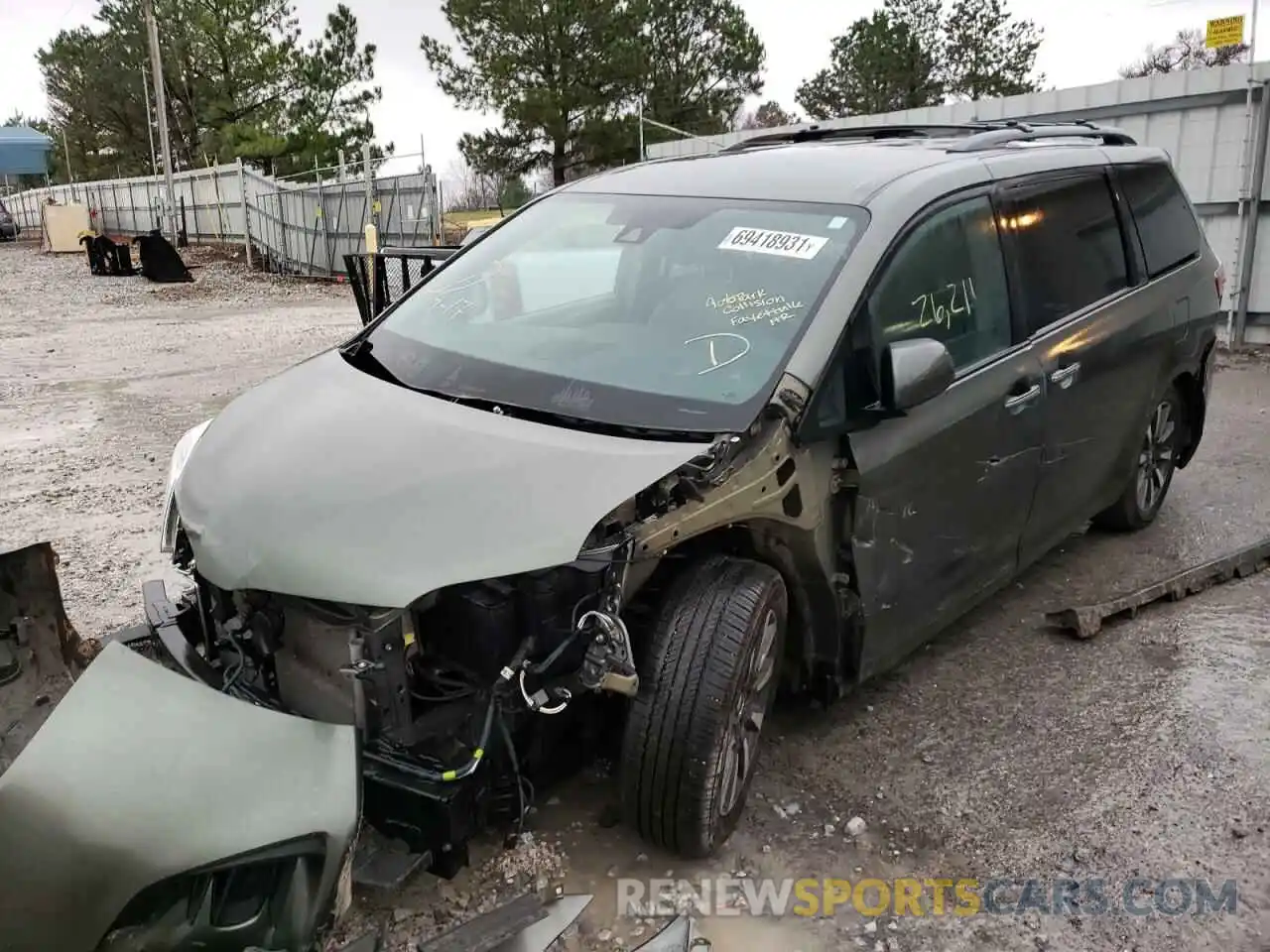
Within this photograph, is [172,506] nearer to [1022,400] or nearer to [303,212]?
[1022,400]

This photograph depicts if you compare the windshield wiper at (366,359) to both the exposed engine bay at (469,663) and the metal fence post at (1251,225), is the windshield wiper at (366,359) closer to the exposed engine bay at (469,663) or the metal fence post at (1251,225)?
the exposed engine bay at (469,663)

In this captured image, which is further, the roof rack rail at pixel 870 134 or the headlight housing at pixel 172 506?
the roof rack rail at pixel 870 134

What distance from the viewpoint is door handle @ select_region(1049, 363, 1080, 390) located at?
3683 millimetres

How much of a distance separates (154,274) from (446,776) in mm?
21237

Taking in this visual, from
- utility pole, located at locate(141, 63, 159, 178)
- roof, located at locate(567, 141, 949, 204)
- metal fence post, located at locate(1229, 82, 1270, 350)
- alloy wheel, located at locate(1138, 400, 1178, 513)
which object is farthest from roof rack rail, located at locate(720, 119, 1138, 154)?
utility pole, located at locate(141, 63, 159, 178)

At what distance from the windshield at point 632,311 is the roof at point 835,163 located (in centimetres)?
9

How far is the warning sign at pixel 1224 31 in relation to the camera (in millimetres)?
10016

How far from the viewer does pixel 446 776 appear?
2285mm

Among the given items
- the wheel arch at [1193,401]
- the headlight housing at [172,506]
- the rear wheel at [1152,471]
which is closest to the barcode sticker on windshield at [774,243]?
the headlight housing at [172,506]

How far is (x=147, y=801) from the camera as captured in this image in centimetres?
205

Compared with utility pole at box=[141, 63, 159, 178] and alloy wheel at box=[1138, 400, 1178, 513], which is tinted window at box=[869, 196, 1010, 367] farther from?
utility pole at box=[141, 63, 159, 178]

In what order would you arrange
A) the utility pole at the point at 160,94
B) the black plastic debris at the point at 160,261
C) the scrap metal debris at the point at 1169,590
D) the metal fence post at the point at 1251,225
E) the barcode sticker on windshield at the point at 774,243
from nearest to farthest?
the barcode sticker on windshield at the point at 774,243
the scrap metal debris at the point at 1169,590
the metal fence post at the point at 1251,225
the black plastic debris at the point at 160,261
the utility pole at the point at 160,94

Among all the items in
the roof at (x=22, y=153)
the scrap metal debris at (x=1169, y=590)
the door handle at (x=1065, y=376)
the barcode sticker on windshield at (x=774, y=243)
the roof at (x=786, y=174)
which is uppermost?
the roof at (x=22, y=153)

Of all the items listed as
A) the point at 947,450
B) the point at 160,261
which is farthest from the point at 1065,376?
the point at 160,261
